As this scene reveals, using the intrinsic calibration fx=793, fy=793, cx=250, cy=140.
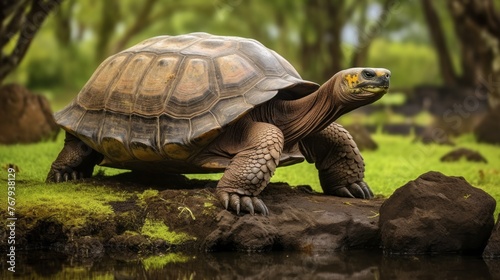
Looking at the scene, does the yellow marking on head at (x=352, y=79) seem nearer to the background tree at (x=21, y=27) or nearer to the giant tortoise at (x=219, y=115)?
the giant tortoise at (x=219, y=115)

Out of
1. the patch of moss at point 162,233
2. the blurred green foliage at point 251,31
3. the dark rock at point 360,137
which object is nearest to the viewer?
the patch of moss at point 162,233

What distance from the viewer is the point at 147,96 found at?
5.82m

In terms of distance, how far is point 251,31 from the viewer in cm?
2302

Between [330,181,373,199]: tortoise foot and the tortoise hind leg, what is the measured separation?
203 centimetres

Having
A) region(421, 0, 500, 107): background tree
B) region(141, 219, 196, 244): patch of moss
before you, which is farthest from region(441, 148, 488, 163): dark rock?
region(141, 219, 196, 244): patch of moss

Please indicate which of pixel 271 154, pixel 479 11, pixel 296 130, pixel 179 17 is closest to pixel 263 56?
pixel 296 130

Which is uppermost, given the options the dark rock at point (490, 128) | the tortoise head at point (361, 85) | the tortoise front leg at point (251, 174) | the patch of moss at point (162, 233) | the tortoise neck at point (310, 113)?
the tortoise head at point (361, 85)

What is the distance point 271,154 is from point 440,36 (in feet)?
47.7

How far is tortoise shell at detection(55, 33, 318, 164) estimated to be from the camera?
18.2 feet

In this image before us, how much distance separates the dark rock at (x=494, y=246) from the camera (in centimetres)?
497

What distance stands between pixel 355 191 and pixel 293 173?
2062mm

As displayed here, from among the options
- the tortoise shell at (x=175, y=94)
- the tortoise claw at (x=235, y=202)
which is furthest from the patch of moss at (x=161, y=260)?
the tortoise shell at (x=175, y=94)

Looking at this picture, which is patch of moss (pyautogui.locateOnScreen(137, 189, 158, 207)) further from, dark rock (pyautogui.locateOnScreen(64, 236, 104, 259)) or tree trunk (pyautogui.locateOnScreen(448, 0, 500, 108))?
tree trunk (pyautogui.locateOnScreen(448, 0, 500, 108))

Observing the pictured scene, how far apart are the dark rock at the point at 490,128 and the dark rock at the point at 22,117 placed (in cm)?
628
